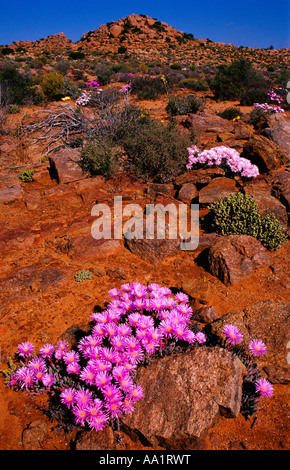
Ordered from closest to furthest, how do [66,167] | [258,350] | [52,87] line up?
[258,350]
[66,167]
[52,87]

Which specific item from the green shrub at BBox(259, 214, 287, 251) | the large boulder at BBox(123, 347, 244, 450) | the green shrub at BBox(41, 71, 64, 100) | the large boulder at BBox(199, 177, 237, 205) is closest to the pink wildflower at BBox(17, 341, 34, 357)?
the large boulder at BBox(123, 347, 244, 450)

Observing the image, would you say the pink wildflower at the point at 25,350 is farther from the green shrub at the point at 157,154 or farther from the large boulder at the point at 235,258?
the green shrub at the point at 157,154

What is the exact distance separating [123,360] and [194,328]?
0.78m

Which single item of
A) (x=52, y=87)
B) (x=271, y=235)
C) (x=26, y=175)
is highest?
(x=52, y=87)

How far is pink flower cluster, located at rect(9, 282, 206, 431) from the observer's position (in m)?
2.03

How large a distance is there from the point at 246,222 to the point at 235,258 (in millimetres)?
871

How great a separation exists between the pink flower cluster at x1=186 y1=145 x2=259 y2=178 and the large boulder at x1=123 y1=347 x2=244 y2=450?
439cm

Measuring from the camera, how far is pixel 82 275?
3816 mm

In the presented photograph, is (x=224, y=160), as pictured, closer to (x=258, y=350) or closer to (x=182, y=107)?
(x=258, y=350)

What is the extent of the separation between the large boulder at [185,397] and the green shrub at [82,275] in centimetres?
175

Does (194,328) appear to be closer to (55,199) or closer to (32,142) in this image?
(55,199)

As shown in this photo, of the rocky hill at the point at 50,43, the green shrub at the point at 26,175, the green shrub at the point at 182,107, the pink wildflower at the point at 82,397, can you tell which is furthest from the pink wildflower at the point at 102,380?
the rocky hill at the point at 50,43

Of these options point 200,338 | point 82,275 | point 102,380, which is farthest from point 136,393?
point 82,275

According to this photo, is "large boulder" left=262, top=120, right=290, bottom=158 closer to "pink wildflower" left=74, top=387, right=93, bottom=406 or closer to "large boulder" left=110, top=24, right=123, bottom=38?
"pink wildflower" left=74, top=387, right=93, bottom=406
